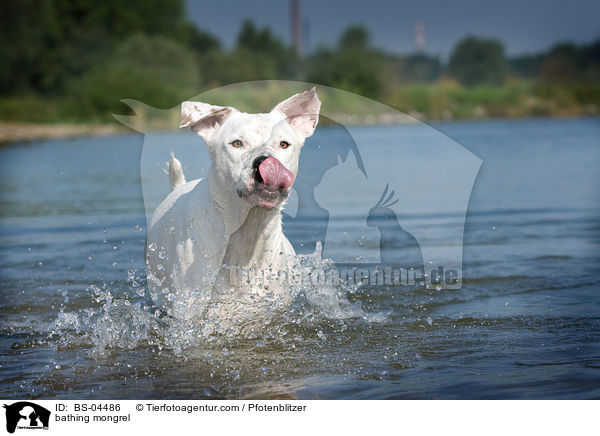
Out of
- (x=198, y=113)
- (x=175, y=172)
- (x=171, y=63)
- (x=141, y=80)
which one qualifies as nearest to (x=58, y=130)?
(x=141, y=80)

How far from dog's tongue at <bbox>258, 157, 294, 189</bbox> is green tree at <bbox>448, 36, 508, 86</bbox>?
32.4 m

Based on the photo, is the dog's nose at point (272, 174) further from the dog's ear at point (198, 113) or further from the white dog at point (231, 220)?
the dog's ear at point (198, 113)

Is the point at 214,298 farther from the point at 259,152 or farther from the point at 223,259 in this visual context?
the point at 259,152

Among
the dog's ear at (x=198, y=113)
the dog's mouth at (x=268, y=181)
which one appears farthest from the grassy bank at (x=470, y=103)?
the dog's mouth at (x=268, y=181)

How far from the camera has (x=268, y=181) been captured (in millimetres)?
3953

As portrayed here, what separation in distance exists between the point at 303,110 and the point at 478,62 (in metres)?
37.3

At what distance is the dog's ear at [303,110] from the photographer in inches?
173

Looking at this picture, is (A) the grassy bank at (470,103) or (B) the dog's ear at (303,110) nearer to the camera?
(B) the dog's ear at (303,110)

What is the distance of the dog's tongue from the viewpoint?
394 cm

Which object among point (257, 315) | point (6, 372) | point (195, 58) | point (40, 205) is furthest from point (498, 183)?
point (195, 58)

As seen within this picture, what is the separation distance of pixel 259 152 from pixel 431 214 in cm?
574

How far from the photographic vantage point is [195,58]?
4319cm
